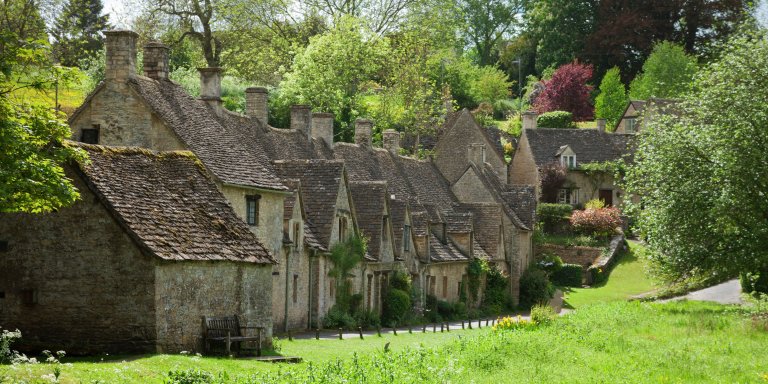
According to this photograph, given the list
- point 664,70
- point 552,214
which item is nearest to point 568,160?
point 552,214

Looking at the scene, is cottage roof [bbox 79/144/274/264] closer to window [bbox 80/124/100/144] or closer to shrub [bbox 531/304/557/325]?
window [bbox 80/124/100/144]

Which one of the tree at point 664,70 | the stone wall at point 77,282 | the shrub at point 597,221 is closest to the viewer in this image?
the stone wall at point 77,282

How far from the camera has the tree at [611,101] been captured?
123938 mm

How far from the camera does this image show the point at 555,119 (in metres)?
118

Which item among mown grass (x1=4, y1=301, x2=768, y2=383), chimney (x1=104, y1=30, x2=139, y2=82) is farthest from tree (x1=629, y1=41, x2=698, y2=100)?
chimney (x1=104, y1=30, x2=139, y2=82)

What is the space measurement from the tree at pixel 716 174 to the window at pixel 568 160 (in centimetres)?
4840

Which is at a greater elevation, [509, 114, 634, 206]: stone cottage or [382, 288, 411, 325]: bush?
[509, 114, 634, 206]: stone cottage

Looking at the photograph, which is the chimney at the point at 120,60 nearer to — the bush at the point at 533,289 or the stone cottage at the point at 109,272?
the stone cottage at the point at 109,272

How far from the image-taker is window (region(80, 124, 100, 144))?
43000mm

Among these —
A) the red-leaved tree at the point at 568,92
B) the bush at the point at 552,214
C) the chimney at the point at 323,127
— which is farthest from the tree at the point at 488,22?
the chimney at the point at 323,127

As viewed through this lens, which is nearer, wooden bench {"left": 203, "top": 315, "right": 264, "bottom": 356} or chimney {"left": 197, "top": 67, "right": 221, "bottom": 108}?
wooden bench {"left": 203, "top": 315, "right": 264, "bottom": 356}

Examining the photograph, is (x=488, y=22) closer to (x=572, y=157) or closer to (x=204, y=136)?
(x=572, y=157)

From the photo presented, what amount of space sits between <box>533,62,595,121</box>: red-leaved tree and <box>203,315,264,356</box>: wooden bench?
97211 mm

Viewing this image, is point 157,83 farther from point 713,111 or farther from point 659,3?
point 659,3
